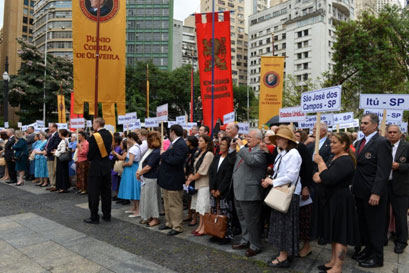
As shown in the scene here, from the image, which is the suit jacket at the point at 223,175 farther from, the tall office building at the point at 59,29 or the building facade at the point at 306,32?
the tall office building at the point at 59,29

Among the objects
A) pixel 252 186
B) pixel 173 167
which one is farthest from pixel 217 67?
pixel 252 186

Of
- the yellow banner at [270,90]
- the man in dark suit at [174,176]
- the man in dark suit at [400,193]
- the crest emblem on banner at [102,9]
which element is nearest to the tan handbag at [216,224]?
the man in dark suit at [174,176]

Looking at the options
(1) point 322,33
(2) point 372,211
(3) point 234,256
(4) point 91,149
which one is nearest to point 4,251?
(4) point 91,149

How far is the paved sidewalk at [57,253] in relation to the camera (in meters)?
4.48

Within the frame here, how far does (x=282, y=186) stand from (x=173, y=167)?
7.89ft

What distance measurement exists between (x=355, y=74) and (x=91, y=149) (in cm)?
2070

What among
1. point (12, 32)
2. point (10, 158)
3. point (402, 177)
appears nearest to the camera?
point (402, 177)

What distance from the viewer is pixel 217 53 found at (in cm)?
941

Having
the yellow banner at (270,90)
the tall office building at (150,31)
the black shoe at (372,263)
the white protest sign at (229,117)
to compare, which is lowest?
the black shoe at (372,263)

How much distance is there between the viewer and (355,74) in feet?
73.1

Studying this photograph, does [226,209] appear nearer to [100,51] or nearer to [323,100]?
[323,100]

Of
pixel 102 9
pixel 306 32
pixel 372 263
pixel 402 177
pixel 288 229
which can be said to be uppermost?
pixel 306 32

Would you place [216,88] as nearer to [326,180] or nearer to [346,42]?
[326,180]

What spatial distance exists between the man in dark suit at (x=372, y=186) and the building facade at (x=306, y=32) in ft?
192
